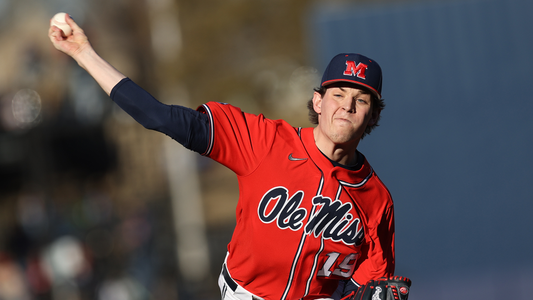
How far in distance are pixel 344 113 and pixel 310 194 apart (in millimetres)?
449

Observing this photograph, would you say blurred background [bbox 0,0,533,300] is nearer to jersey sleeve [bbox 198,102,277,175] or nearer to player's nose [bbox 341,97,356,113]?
player's nose [bbox 341,97,356,113]

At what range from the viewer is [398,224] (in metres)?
7.46

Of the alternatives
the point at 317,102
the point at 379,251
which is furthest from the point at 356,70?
the point at 379,251

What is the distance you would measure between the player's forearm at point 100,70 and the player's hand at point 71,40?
0.02 metres

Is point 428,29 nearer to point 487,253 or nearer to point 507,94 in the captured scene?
point 507,94

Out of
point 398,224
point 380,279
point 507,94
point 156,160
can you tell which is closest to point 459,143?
point 507,94

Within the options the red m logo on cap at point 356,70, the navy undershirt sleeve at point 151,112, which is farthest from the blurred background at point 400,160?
the navy undershirt sleeve at point 151,112

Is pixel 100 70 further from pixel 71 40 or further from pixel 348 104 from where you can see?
pixel 348 104

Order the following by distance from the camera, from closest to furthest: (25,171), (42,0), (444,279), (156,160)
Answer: (444,279)
(25,171)
(42,0)
(156,160)

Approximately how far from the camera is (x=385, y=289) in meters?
2.89

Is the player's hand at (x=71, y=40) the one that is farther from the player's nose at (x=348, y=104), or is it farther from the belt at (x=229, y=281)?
the belt at (x=229, y=281)

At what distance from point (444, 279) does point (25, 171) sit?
26.3ft

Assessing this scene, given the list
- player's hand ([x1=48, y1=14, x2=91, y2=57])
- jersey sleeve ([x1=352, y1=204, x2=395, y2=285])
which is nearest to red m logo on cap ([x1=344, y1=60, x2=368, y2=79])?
jersey sleeve ([x1=352, y1=204, x2=395, y2=285])

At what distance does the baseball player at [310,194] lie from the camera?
280cm
